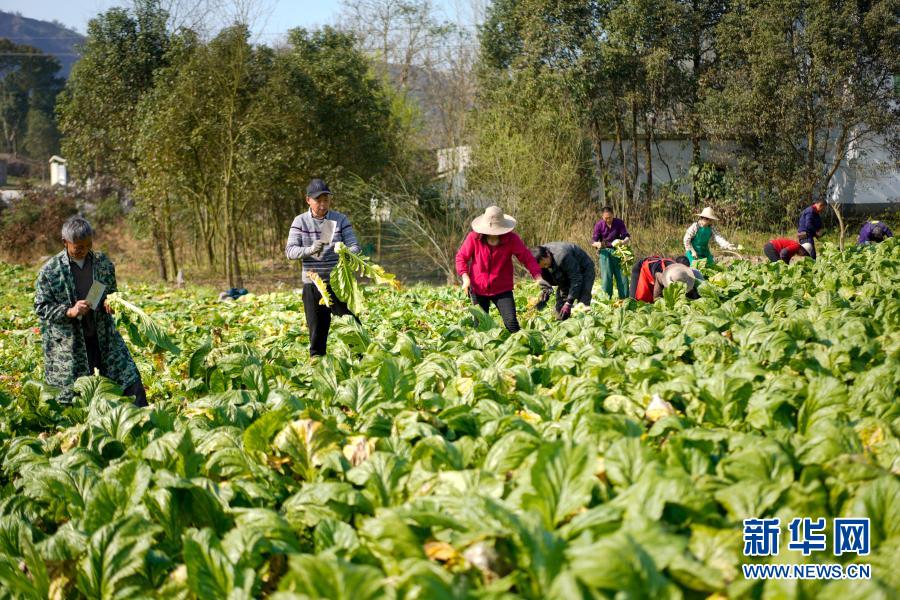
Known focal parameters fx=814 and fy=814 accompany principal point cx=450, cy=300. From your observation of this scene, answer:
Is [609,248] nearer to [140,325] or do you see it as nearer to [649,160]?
[140,325]

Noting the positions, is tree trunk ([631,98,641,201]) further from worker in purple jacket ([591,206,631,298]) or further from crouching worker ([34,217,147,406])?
crouching worker ([34,217,147,406])

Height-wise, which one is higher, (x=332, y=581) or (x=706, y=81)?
(x=706, y=81)

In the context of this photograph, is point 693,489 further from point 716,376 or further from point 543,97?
point 543,97

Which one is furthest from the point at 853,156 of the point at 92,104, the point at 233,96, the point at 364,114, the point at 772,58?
the point at 92,104

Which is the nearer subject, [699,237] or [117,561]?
[117,561]

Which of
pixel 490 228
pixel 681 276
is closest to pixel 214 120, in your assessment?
pixel 490 228

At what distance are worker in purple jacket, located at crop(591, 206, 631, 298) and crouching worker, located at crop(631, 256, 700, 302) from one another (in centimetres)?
419

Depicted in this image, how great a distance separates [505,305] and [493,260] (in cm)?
46

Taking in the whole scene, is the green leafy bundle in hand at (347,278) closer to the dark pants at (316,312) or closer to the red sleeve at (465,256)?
the dark pants at (316,312)

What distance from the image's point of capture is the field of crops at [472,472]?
2.06 metres

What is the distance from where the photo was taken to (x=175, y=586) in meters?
2.46

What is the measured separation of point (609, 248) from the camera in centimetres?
1312

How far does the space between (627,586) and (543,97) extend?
92.8ft

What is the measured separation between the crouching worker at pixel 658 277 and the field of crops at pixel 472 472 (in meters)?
2.90
